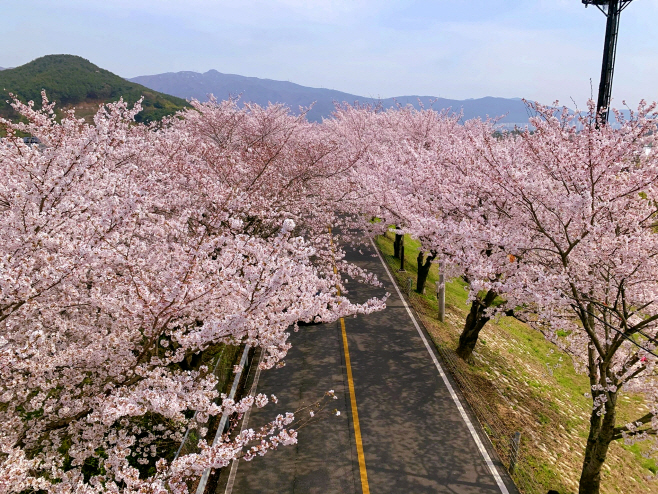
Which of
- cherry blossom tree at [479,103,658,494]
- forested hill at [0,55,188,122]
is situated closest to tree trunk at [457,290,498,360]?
cherry blossom tree at [479,103,658,494]

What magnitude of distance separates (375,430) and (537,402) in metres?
7.80

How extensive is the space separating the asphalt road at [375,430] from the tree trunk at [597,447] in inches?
84.8

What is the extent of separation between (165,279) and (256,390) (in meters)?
7.27

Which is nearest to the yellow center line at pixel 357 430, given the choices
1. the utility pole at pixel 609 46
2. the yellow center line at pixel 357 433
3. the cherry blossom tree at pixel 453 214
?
the yellow center line at pixel 357 433

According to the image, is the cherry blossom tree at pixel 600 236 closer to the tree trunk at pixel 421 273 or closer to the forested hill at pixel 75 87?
the tree trunk at pixel 421 273

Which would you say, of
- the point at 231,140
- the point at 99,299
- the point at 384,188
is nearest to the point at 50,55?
the point at 231,140

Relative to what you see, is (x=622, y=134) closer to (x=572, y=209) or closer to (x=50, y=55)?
(x=572, y=209)

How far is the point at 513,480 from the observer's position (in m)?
8.62

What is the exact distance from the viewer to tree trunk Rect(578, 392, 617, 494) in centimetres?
851

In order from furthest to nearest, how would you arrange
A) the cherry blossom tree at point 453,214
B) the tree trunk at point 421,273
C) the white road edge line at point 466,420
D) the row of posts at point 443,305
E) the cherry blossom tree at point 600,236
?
the tree trunk at point 421,273 → the cherry blossom tree at point 453,214 → the row of posts at point 443,305 → the white road edge line at point 466,420 → the cherry blossom tree at point 600,236

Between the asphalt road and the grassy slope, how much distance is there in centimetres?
100

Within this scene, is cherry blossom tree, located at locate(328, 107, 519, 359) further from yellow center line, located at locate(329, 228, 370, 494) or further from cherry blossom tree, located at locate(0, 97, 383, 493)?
cherry blossom tree, located at locate(0, 97, 383, 493)

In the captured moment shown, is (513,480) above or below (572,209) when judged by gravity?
below

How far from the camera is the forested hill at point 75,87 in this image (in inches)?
2739
